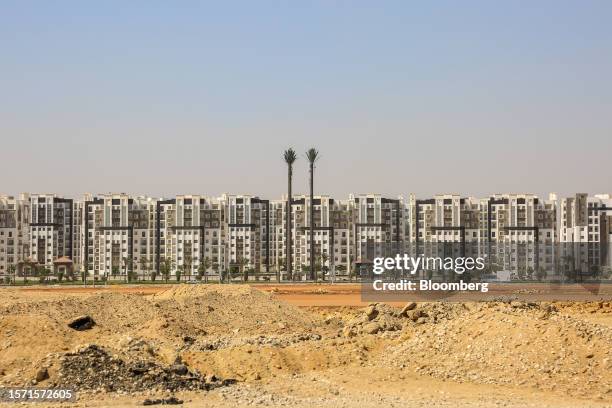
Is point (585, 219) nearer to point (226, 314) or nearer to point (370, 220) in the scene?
point (370, 220)

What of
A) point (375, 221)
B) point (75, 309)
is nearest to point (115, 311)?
point (75, 309)

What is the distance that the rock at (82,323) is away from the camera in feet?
90.0

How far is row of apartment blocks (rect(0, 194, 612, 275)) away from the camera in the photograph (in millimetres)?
162375

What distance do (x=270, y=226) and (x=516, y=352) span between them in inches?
6041

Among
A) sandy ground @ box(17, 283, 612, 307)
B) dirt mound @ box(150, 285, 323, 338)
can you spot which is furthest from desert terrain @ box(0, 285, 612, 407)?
sandy ground @ box(17, 283, 612, 307)

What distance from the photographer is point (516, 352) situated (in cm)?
2086

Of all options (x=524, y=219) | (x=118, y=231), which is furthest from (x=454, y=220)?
(x=118, y=231)

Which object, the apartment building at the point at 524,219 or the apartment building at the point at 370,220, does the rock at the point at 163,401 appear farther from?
the apartment building at the point at 370,220

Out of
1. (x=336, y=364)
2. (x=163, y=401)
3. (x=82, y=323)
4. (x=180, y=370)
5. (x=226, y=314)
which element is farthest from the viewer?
(x=226, y=314)

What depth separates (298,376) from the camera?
2147 cm

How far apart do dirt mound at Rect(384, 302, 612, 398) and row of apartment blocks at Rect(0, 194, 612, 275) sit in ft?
447

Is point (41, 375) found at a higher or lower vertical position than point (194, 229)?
lower

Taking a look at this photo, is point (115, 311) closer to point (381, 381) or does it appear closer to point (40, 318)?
point (40, 318)

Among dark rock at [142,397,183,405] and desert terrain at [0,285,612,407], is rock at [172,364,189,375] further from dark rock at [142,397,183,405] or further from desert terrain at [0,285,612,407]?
dark rock at [142,397,183,405]
